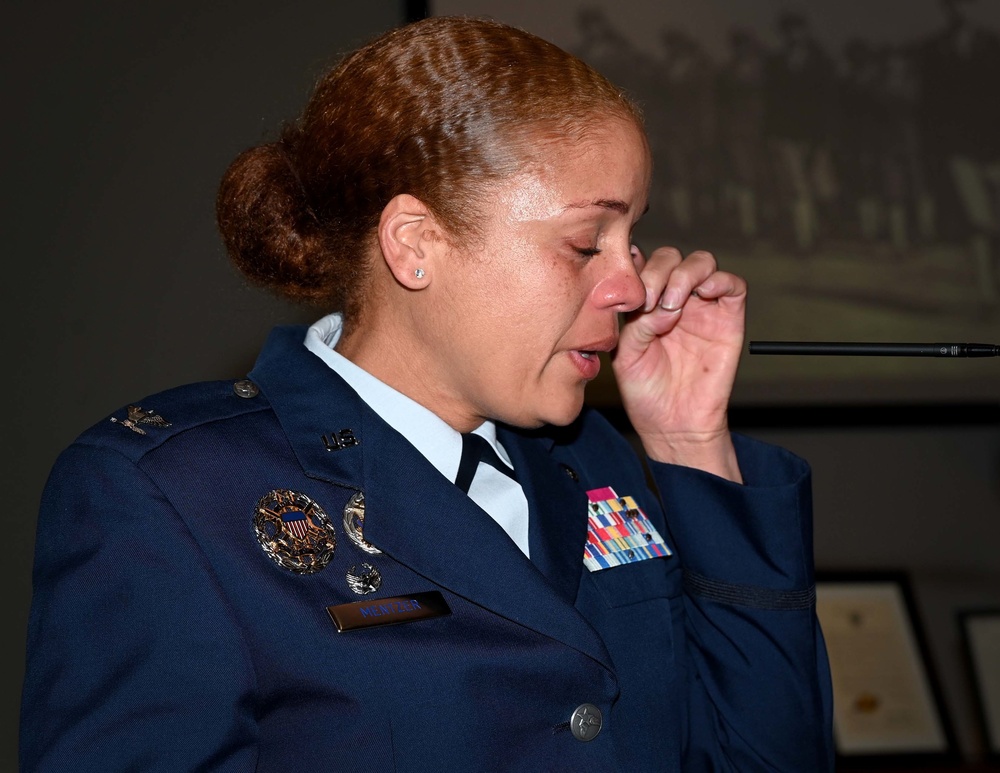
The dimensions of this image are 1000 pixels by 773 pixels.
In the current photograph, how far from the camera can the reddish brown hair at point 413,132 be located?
96 cm

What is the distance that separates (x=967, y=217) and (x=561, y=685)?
A: 1.70m

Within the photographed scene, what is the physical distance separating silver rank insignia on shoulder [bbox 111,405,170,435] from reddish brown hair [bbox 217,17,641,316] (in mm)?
244

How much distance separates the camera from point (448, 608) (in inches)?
36.6

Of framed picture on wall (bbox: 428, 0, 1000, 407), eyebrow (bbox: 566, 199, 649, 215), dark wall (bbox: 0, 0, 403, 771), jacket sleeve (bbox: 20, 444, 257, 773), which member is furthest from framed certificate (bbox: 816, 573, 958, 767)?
jacket sleeve (bbox: 20, 444, 257, 773)

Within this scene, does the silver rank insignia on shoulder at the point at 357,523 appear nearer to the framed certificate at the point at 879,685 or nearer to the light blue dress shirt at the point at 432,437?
the light blue dress shirt at the point at 432,437

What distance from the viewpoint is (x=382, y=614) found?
2.92 feet

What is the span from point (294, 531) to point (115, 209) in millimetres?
1188

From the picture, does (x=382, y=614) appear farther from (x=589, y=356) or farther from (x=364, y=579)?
(x=589, y=356)

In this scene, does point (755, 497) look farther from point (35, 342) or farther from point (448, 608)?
point (35, 342)

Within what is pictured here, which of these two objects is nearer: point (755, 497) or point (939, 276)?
point (755, 497)

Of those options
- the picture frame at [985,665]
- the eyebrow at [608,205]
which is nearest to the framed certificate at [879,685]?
the picture frame at [985,665]

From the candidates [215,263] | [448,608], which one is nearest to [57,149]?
[215,263]

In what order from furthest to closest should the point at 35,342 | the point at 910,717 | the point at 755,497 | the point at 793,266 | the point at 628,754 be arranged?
the point at 793,266
the point at 910,717
the point at 35,342
the point at 755,497
the point at 628,754

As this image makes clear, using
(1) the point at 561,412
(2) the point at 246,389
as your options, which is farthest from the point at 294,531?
(1) the point at 561,412
